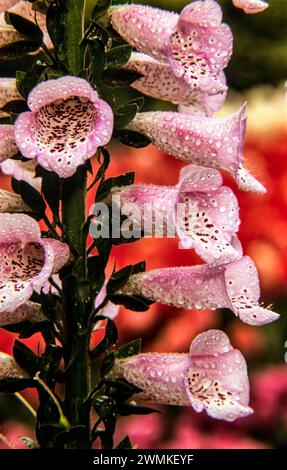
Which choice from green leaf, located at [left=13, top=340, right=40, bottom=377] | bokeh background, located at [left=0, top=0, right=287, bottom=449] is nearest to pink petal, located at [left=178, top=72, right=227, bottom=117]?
green leaf, located at [left=13, top=340, right=40, bottom=377]

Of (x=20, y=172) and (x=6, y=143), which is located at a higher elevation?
(x=6, y=143)

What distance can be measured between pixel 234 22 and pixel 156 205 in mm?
2168

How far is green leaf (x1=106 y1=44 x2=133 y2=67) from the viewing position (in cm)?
99

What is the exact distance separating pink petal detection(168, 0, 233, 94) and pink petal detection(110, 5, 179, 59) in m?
0.01

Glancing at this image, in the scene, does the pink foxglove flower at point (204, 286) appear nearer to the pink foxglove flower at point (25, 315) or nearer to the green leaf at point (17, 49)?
the pink foxglove flower at point (25, 315)

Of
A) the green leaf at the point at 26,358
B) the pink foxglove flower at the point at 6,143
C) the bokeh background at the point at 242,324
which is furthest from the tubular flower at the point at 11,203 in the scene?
the bokeh background at the point at 242,324

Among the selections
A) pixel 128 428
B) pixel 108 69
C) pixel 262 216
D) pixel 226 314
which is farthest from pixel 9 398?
pixel 108 69

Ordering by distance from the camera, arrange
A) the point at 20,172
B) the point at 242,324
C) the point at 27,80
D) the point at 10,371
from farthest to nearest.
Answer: the point at 242,324 → the point at 20,172 → the point at 10,371 → the point at 27,80

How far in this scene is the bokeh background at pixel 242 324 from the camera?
1978mm

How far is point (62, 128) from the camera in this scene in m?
0.97

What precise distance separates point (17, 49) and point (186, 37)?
18cm

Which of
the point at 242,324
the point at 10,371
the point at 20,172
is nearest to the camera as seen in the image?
the point at 10,371

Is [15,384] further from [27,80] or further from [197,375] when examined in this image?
[27,80]

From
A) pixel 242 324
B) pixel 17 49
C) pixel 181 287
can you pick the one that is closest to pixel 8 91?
pixel 17 49
